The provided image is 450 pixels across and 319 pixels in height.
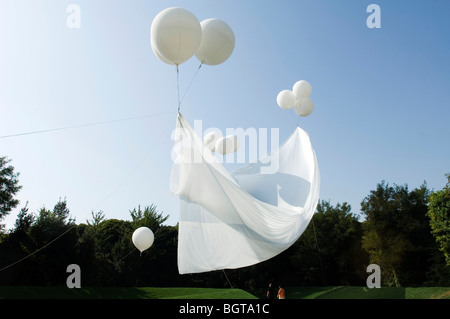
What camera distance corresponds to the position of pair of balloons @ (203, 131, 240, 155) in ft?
29.2

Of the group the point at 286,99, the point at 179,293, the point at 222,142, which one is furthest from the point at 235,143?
the point at 179,293

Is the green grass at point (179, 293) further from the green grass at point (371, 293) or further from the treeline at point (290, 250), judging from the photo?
the treeline at point (290, 250)

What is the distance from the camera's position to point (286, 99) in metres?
8.96

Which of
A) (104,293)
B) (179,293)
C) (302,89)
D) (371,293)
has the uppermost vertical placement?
(302,89)

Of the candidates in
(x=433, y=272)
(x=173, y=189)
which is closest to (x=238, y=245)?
(x=173, y=189)

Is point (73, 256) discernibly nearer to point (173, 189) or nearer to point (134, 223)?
point (134, 223)

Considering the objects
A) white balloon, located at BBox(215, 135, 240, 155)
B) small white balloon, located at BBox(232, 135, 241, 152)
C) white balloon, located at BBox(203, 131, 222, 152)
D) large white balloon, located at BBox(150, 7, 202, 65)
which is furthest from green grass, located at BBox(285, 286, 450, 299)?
large white balloon, located at BBox(150, 7, 202, 65)

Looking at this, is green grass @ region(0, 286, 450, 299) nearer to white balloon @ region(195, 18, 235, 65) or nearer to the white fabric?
the white fabric

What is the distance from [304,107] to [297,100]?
26cm

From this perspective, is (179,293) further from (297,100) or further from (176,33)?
(176,33)

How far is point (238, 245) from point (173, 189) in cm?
169

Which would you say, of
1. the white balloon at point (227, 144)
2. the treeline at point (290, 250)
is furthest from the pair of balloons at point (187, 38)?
the treeline at point (290, 250)

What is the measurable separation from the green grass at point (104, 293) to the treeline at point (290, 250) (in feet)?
5.36

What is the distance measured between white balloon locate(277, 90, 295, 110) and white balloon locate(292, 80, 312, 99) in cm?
15
